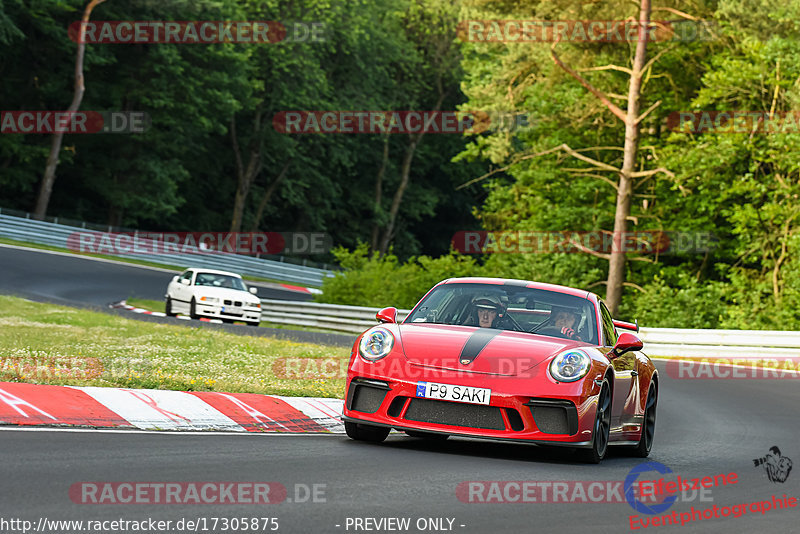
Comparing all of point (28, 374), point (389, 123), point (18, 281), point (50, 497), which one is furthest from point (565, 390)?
point (389, 123)

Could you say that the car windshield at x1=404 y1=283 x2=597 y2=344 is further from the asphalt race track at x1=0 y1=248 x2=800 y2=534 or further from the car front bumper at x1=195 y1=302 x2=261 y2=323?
the car front bumper at x1=195 y1=302 x2=261 y2=323

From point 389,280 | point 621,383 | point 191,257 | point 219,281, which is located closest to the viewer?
point 621,383

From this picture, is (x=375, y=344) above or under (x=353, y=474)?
above

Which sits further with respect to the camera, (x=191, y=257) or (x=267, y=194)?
(x=267, y=194)

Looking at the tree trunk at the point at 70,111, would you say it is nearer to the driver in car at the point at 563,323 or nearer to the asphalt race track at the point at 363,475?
the asphalt race track at the point at 363,475

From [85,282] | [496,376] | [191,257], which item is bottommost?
[85,282]

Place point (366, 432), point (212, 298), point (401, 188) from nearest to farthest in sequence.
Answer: point (366, 432) < point (212, 298) < point (401, 188)

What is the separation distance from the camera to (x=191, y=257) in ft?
167

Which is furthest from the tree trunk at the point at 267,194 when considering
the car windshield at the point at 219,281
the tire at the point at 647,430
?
the tire at the point at 647,430

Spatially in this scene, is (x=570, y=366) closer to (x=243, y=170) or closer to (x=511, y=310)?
(x=511, y=310)

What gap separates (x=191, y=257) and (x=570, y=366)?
4376 centimetres

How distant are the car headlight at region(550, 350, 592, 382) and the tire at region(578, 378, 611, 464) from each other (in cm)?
27

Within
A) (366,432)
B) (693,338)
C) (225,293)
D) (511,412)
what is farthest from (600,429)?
(225,293)

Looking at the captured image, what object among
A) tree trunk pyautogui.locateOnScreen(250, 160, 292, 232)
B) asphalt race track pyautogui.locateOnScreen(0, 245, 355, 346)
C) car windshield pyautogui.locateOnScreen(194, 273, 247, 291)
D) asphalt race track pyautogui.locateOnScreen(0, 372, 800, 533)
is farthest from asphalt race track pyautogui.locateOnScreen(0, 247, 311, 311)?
tree trunk pyautogui.locateOnScreen(250, 160, 292, 232)
